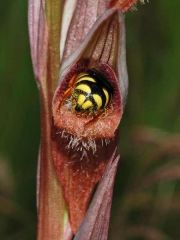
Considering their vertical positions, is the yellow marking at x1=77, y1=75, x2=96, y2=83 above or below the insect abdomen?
above

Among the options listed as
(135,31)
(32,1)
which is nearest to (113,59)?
(32,1)

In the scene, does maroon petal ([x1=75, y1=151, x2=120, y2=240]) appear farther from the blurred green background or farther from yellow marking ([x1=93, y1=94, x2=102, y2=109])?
the blurred green background

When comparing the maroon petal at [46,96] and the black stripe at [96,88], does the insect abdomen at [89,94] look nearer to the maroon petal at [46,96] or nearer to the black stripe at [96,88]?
the black stripe at [96,88]

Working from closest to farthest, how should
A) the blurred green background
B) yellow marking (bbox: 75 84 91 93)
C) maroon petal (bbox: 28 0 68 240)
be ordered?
yellow marking (bbox: 75 84 91 93) → maroon petal (bbox: 28 0 68 240) → the blurred green background

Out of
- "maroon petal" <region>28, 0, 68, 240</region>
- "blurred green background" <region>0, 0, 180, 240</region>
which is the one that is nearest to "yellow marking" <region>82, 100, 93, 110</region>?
"maroon petal" <region>28, 0, 68, 240</region>

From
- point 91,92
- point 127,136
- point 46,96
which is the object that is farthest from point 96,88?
point 127,136
